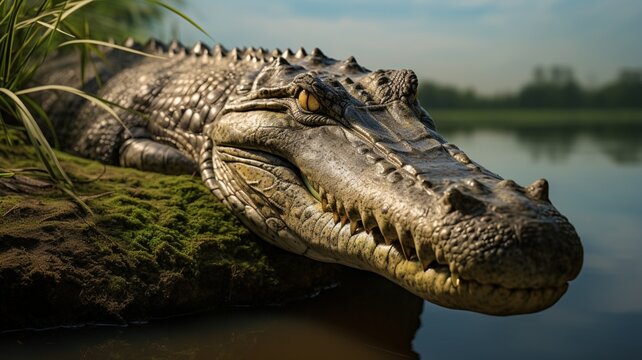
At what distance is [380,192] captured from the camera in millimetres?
2482

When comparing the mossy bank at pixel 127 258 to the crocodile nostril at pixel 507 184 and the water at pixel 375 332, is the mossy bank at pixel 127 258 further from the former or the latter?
the crocodile nostril at pixel 507 184

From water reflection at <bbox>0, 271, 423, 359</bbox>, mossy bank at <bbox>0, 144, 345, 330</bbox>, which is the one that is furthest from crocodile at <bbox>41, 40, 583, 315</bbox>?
water reflection at <bbox>0, 271, 423, 359</bbox>

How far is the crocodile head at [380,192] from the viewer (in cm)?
211

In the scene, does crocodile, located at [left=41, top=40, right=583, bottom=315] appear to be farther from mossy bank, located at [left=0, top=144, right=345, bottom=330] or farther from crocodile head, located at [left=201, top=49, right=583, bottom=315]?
mossy bank, located at [left=0, top=144, right=345, bottom=330]

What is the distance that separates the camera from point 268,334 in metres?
2.88

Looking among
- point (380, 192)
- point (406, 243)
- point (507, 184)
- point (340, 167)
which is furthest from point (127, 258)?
point (507, 184)

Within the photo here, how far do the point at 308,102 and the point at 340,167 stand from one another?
585mm

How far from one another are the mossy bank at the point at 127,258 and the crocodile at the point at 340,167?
179 millimetres

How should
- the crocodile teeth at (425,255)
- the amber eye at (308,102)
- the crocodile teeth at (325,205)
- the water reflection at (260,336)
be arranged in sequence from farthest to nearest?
1. the amber eye at (308,102)
2. the crocodile teeth at (325,205)
3. the water reflection at (260,336)
4. the crocodile teeth at (425,255)

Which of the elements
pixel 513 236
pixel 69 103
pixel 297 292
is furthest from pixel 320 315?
pixel 69 103

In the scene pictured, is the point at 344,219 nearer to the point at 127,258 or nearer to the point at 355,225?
the point at 355,225

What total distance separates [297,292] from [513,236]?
1538mm

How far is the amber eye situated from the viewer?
3.24 meters

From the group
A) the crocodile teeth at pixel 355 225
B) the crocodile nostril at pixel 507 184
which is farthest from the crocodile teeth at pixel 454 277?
the crocodile teeth at pixel 355 225
